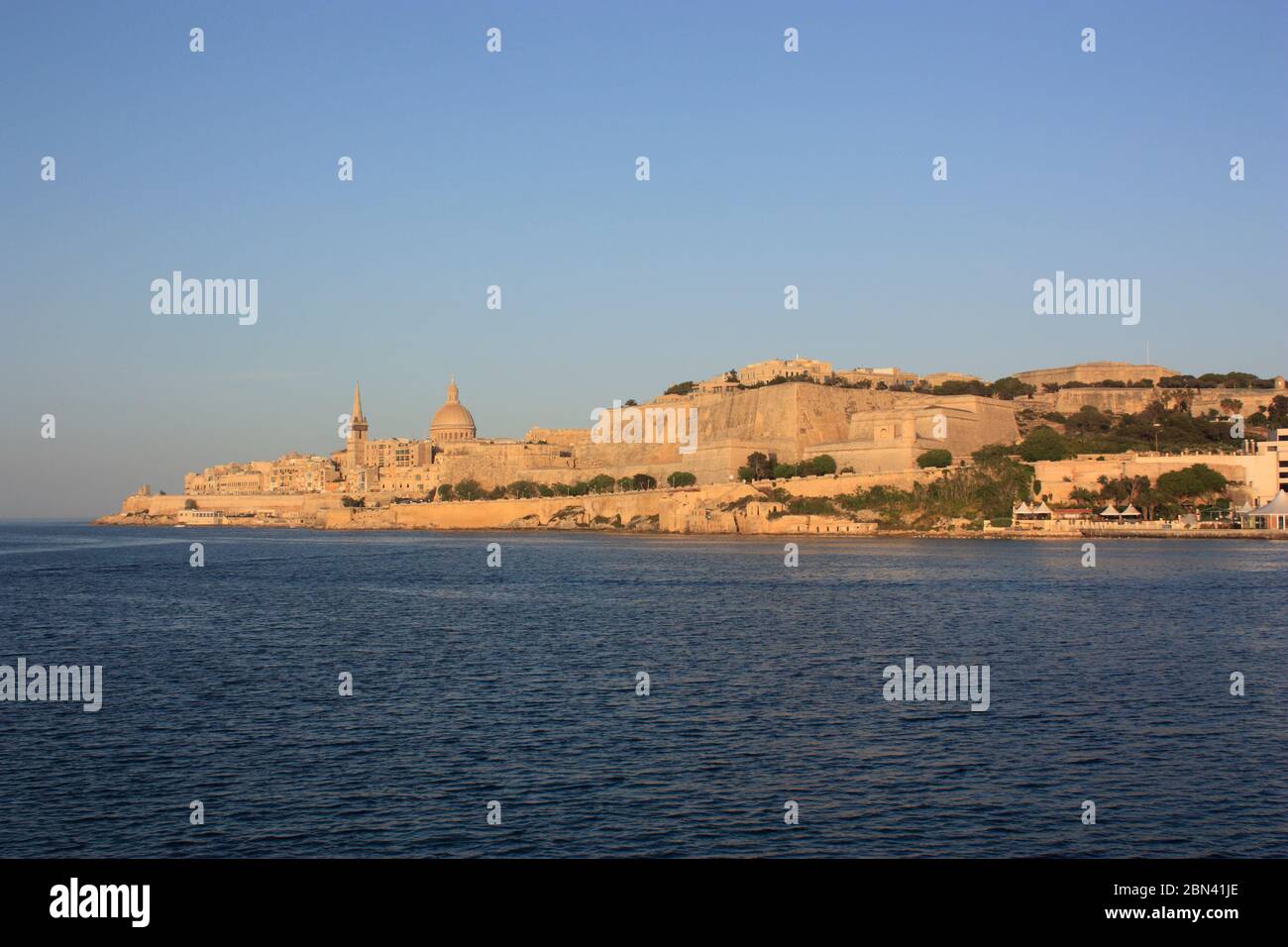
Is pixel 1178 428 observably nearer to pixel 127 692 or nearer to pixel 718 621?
pixel 718 621

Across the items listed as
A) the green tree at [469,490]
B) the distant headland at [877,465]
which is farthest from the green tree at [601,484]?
the green tree at [469,490]

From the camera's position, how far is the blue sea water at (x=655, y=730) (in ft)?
31.2

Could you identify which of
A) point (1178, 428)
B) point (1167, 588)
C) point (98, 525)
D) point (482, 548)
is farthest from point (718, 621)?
point (98, 525)

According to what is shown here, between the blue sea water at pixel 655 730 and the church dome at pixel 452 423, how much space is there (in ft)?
324

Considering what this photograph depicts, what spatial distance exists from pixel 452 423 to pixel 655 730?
117m

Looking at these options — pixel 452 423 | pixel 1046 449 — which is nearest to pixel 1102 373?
pixel 1046 449

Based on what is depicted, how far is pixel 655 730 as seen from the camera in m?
13.2

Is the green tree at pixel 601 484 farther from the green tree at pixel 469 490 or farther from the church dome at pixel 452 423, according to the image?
the church dome at pixel 452 423

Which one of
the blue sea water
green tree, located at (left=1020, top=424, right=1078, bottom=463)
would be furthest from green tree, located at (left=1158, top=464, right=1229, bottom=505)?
the blue sea water

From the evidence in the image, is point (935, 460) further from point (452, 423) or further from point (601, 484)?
point (452, 423)

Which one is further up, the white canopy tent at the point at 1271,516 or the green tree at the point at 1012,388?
the green tree at the point at 1012,388
